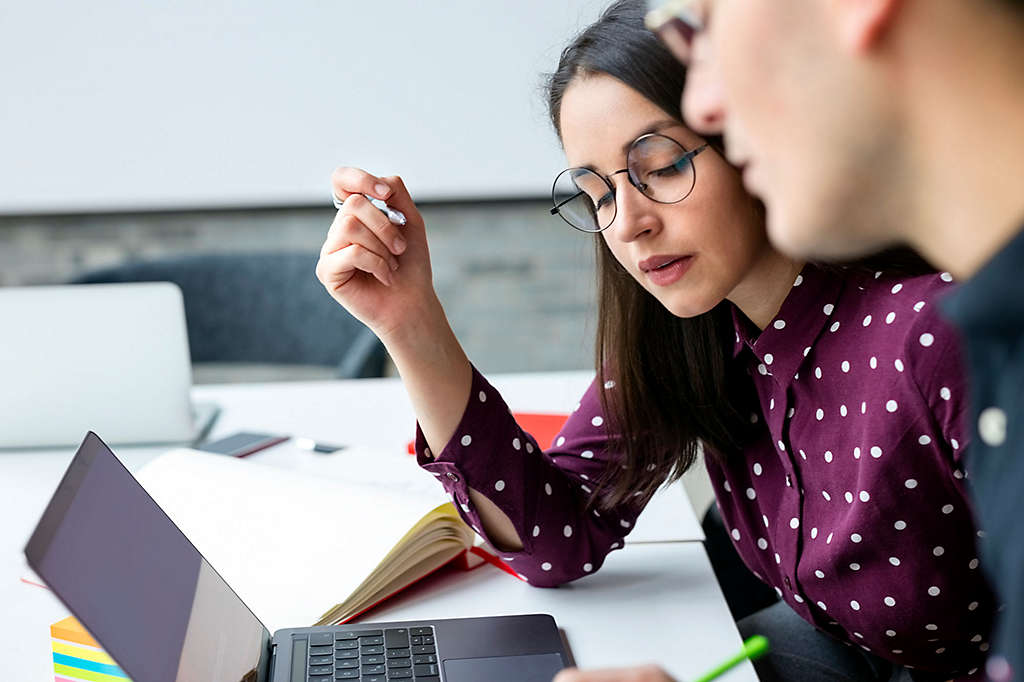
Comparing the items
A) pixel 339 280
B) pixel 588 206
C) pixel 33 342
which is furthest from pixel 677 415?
pixel 33 342

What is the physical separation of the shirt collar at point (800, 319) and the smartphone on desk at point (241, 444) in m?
0.74

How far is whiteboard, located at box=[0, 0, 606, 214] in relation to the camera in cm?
288

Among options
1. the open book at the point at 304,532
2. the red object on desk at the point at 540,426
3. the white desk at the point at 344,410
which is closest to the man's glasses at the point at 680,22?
the open book at the point at 304,532

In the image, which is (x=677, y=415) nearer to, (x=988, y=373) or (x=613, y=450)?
(x=613, y=450)

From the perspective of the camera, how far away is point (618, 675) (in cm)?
69

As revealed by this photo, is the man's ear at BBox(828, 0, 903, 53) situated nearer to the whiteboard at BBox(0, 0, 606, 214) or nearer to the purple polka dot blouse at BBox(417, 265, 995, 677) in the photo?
the purple polka dot blouse at BBox(417, 265, 995, 677)

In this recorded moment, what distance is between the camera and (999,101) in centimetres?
44

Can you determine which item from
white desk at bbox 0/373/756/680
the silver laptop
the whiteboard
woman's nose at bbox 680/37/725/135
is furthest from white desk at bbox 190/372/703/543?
the whiteboard

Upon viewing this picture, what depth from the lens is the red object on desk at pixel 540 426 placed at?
4.86 feet

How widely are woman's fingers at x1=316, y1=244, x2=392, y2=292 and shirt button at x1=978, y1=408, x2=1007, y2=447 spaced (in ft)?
2.26

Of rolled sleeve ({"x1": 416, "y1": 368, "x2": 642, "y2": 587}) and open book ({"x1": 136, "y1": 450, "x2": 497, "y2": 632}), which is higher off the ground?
rolled sleeve ({"x1": 416, "y1": 368, "x2": 642, "y2": 587})

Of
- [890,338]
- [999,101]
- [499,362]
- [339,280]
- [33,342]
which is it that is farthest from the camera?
[499,362]

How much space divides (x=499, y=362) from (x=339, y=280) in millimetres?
2337

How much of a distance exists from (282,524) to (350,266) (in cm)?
30
